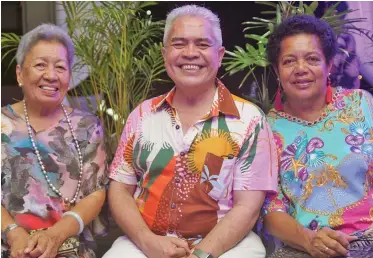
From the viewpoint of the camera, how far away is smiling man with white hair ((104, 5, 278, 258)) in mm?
2670

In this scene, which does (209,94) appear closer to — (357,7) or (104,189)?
(104,189)

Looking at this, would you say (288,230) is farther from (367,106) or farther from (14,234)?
(14,234)

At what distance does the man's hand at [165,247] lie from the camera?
8.28 feet

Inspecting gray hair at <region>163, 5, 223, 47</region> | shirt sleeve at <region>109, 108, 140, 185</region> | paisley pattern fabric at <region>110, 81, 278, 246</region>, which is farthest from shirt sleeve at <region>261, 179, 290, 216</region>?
gray hair at <region>163, 5, 223, 47</region>

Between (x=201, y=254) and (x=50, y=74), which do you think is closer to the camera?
(x=201, y=254)

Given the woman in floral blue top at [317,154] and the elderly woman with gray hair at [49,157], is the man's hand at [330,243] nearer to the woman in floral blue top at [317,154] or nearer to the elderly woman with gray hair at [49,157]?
the woman in floral blue top at [317,154]

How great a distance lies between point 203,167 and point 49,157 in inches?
30.2

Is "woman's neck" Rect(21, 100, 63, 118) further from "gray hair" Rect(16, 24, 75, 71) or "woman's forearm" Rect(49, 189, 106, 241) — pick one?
"woman's forearm" Rect(49, 189, 106, 241)

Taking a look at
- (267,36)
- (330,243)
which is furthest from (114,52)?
(330,243)

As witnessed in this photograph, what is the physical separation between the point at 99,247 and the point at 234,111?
3.46ft

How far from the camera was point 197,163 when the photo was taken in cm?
268

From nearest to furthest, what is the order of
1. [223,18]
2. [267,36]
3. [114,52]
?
1. [267,36]
2. [223,18]
3. [114,52]

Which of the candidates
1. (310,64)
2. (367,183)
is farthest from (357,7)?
(367,183)

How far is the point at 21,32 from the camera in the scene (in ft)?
14.8
